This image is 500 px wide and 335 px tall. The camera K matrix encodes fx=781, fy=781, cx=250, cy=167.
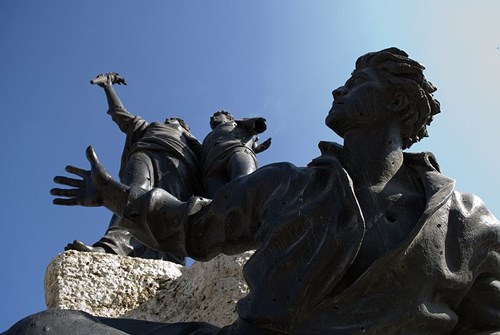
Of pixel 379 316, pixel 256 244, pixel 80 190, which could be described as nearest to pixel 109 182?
pixel 80 190

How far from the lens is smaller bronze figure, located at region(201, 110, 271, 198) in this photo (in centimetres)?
591

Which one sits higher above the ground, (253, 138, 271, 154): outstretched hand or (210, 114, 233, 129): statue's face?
(210, 114, 233, 129): statue's face

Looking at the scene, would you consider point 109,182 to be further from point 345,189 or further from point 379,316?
point 379,316

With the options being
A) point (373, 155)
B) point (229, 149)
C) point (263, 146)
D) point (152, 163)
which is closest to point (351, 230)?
point (373, 155)

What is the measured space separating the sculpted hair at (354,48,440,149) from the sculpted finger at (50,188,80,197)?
1.13 metres

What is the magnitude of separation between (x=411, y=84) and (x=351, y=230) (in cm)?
66

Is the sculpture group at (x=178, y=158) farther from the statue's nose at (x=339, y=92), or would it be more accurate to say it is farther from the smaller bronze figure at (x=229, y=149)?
the statue's nose at (x=339, y=92)

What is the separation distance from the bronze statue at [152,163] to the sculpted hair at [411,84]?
282 cm

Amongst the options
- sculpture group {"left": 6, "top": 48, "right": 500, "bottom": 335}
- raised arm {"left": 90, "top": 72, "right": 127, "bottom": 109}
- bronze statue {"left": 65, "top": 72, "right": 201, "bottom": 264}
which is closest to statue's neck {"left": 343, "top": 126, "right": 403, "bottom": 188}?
sculpture group {"left": 6, "top": 48, "right": 500, "bottom": 335}

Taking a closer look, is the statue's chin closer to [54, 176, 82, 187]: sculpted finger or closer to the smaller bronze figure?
[54, 176, 82, 187]: sculpted finger

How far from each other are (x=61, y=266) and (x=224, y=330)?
7.06ft

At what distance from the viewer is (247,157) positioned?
6027 millimetres

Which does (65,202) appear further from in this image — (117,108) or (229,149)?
(117,108)

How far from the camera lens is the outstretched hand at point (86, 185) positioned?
262 centimetres
